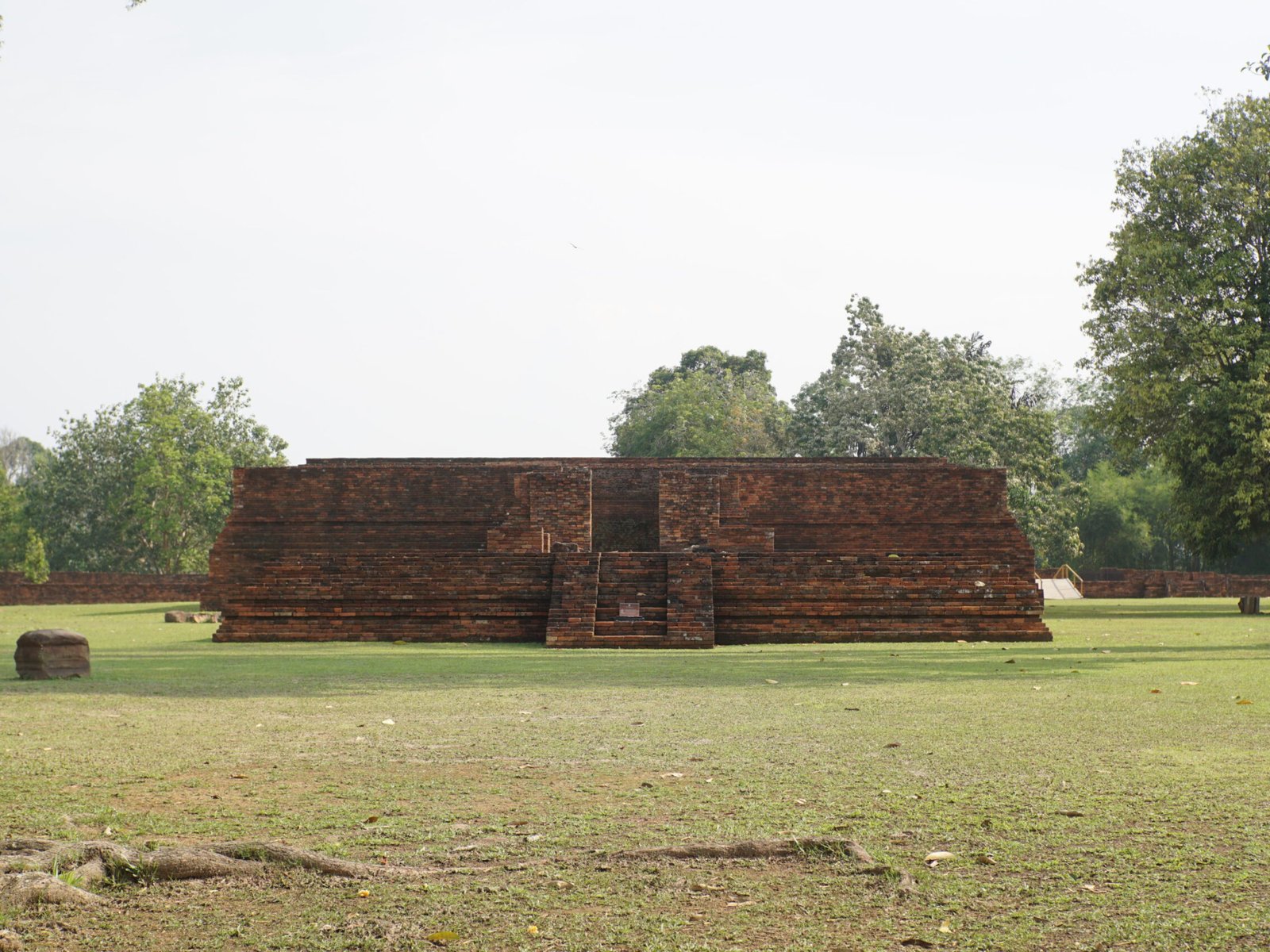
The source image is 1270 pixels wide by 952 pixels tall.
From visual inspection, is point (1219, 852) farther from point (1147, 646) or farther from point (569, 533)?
point (569, 533)

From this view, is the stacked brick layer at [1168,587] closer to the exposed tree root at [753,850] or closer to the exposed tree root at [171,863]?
the exposed tree root at [753,850]

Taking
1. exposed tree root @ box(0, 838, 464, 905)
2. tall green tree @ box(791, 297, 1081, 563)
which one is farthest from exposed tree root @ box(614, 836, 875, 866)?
tall green tree @ box(791, 297, 1081, 563)

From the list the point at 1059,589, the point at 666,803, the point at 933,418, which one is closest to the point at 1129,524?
the point at 1059,589

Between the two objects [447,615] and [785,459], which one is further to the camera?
[785,459]

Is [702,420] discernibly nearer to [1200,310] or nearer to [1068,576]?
[1068,576]

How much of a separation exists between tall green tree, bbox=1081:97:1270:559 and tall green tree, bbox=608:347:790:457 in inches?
769

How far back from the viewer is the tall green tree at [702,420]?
1849 inches

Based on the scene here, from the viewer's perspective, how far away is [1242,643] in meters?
13.8

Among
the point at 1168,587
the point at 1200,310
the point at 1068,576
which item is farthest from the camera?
the point at 1068,576

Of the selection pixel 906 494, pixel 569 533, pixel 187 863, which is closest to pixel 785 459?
pixel 906 494

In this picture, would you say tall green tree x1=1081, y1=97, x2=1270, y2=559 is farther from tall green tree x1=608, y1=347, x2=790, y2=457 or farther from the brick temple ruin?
tall green tree x1=608, y1=347, x2=790, y2=457

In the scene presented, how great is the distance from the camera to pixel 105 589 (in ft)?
119

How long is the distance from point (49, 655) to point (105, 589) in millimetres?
28702

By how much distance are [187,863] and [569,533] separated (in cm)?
1642
